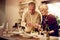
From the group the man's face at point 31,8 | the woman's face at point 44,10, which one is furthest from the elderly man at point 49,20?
the man's face at point 31,8

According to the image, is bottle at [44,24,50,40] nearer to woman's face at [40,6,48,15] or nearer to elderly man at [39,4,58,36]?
elderly man at [39,4,58,36]

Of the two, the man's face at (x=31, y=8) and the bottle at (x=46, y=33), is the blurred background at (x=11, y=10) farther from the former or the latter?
the bottle at (x=46, y=33)

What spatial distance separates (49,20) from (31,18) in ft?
0.85

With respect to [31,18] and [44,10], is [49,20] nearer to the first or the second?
[44,10]

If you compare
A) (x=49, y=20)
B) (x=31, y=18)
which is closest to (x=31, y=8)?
(x=31, y=18)

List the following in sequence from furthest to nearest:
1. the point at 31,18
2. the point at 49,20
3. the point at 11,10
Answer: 1. the point at 11,10
2. the point at 31,18
3. the point at 49,20

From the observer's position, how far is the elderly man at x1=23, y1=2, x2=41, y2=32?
1.63 m

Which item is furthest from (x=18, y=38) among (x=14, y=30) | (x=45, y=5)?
(x=45, y=5)

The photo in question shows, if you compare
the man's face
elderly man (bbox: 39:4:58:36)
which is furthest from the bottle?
the man's face

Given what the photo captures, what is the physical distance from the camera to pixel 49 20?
152cm

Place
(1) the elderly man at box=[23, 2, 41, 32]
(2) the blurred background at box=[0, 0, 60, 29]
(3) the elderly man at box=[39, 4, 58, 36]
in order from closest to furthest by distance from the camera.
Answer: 1. (3) the elderly man at box=[39, 4, 58, 36]
2. (1) the elderly man at box=[23, 2, 41, 32]
3. (2) the blurred background at box=[0, 0, 60, 29]

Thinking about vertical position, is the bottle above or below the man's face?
below

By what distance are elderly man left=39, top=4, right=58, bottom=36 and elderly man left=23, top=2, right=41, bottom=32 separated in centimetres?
8

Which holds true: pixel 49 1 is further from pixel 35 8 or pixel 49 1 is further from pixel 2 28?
pixel 2 28
